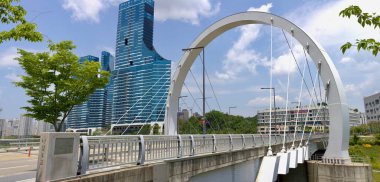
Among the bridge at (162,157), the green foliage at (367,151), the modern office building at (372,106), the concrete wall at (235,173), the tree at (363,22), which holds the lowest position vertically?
the green foliage at (367,151)

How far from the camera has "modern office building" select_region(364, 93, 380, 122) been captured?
10812 cm

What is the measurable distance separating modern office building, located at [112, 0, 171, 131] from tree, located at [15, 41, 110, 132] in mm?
65758

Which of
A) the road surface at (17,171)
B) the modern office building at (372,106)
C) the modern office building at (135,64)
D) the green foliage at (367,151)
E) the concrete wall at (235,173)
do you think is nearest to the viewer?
the road surface at (17,171)

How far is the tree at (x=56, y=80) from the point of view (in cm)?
1500

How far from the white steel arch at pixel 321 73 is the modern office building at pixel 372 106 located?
4143 inches

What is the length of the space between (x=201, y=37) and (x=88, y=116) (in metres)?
122

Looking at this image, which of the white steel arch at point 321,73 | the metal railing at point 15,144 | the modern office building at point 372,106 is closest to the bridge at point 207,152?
the white steel arch at point 321,73

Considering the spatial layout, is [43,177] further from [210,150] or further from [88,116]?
[88,116]

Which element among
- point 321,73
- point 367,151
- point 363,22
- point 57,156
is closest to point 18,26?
point 57,156

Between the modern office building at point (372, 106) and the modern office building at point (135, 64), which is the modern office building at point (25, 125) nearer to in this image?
the modern office building at point (135, 64)

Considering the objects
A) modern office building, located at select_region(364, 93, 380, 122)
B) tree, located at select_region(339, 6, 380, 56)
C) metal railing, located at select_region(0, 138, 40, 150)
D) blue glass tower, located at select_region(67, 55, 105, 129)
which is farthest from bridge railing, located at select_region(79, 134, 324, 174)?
blue glass tower, located at select_region(67, 55, 105, 129)

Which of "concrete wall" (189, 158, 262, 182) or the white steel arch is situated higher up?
the white steel arch

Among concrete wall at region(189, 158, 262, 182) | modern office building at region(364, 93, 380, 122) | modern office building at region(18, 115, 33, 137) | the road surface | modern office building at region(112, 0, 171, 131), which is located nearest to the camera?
the road surface

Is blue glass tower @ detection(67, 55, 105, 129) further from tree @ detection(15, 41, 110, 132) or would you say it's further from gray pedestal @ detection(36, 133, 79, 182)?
gray pedestal @ detection(36, 133, 79, 182)
